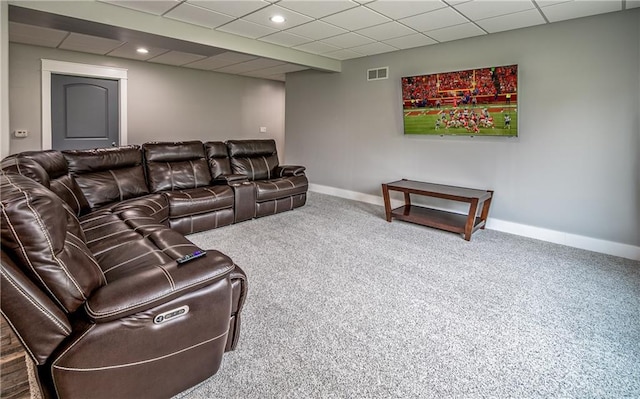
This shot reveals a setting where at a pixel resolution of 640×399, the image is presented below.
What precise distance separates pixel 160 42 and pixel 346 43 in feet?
7.70

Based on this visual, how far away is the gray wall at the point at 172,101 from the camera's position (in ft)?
16.7

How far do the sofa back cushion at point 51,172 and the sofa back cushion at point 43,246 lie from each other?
1370 millimetres

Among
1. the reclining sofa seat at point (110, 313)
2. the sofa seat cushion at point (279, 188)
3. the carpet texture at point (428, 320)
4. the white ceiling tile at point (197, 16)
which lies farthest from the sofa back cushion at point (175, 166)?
the reclining sofa seat at point (110, 313)

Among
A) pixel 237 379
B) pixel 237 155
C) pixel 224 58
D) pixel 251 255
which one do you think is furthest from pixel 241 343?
pixel 224 58

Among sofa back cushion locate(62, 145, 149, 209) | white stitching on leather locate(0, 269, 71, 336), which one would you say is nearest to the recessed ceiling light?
sofa back cushion locate(62, 145, 149, 209)

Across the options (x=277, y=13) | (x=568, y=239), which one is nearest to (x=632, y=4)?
(x=568, y=239)

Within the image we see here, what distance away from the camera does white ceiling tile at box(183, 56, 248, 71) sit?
5.95 metres

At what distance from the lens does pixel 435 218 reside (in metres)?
4.45

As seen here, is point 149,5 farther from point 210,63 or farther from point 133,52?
point 210,63

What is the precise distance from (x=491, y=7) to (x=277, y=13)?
209cm

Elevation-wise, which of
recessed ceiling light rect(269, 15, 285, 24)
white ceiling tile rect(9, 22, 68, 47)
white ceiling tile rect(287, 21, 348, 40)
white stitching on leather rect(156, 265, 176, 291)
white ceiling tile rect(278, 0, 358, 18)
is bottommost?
white stitching on leather rect(156, 265, 176, 291)

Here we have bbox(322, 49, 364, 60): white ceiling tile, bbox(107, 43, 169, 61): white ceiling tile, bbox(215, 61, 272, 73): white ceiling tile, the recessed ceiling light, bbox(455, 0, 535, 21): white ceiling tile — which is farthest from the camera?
bbox(215, 61, 272, 73): white ceiling tile

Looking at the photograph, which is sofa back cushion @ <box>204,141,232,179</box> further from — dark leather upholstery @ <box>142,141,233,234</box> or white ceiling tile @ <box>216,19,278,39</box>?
white ceiling tile @ <box>216,19,278,39</box>

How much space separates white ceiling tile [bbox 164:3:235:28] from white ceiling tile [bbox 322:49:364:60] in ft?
6.24
